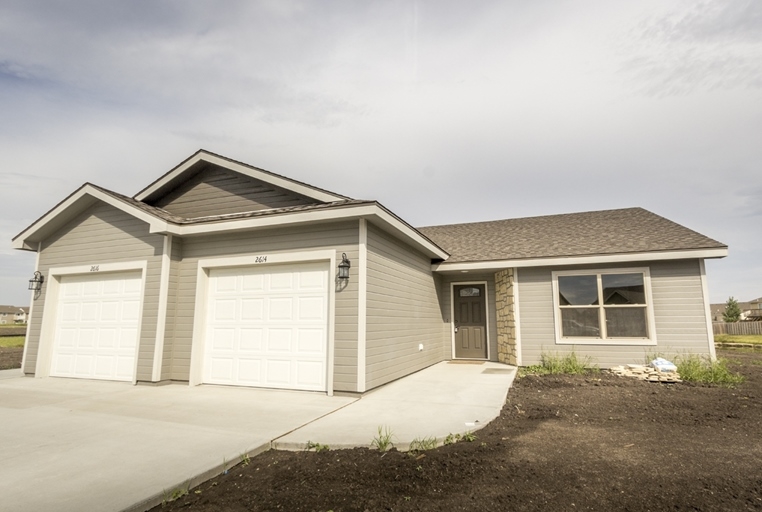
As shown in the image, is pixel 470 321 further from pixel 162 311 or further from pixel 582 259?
pixel 162 311

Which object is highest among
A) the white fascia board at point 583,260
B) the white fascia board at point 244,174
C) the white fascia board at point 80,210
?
the white fascia board at point 244,174

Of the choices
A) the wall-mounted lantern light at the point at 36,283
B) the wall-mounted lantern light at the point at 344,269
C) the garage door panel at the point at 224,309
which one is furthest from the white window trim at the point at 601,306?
the wall-mounted lantern light at the point at 36,283

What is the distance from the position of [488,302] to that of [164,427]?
368 inches

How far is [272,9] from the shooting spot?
7469 millimetres

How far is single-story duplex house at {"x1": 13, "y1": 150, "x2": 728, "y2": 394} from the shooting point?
24.0 feet

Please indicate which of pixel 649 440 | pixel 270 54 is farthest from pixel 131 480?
pixel 270 54

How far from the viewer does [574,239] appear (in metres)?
11.1

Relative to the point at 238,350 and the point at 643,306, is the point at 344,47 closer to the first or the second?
the point at 238,350

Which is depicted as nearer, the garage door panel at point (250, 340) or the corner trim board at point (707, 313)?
the garage door panel at point (250, 340)

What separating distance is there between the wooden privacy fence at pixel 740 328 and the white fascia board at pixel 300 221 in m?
29.2

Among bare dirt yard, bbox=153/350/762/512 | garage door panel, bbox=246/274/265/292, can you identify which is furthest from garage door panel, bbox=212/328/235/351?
bare dirt yard, bbox=153/350/762/512

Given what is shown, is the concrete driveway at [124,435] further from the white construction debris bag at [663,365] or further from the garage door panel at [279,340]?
the white construction debris bag at [663,365]

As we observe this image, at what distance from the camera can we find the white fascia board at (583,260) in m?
8.98

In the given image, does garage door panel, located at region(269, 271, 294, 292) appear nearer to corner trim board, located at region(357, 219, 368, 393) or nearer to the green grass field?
corner trim board, located at region(357, 219, 368, 393)
